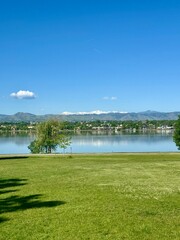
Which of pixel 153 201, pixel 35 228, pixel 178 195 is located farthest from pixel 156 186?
pixel 35 228

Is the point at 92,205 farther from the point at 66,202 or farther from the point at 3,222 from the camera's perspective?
the point at 3,222

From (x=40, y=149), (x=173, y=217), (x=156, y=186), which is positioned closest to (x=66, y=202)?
(x=173, y=217)

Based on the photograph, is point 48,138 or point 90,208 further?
point 48,138

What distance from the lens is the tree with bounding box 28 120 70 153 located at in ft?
356

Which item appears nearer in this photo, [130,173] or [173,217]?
[173,217]

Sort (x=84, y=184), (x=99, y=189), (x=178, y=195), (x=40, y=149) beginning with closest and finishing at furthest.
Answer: (x=178, y=195) → (x=99, y=189) → (x=84, y=184) → (x=40, y=149)

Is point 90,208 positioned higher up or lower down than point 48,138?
lower down

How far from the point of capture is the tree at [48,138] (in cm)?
10850

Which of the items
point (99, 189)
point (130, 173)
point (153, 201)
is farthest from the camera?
point (130, 173)

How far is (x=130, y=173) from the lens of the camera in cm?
3114

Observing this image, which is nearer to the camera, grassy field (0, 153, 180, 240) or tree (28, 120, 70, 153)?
grassy field (0, 153, 180, 240)

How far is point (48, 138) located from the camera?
108812 mm

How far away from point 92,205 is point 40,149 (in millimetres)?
92694

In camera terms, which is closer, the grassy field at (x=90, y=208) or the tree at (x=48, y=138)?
the grassy field at (x=90, y=208)
